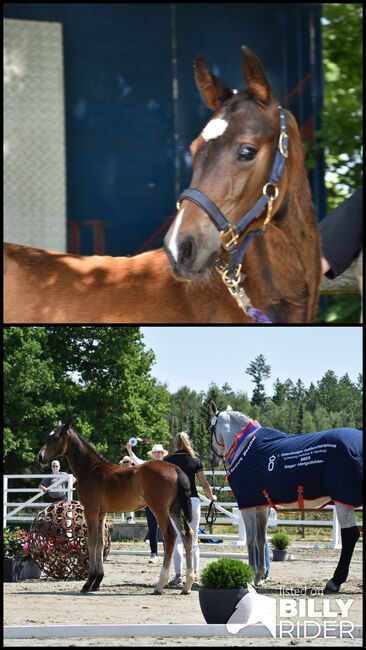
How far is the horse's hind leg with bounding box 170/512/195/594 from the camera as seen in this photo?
524 cm

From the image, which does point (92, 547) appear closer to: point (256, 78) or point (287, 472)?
point (287, 472)

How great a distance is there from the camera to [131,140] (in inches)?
286

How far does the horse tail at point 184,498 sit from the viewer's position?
5.41 metres

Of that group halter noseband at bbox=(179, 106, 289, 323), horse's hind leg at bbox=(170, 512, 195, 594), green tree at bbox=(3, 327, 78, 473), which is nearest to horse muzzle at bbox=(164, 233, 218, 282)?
halter noseband at bbox=(179, 106, 289, 323)

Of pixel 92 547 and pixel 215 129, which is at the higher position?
pixel 215 129

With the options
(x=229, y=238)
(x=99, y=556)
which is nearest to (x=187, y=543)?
(x=99, y=556)

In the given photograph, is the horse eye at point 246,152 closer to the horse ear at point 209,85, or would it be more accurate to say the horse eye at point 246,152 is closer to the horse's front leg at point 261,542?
the horse ear at point 209,85

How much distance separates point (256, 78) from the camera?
374cm

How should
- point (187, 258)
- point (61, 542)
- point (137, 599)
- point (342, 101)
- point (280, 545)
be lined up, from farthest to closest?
point (342, 101)
point (61, 542)
point (280, 545)
point (137, 599)
point (187, 258)

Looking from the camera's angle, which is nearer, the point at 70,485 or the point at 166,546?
the point at 166,546

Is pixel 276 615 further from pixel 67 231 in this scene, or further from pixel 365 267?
pixel 67 231

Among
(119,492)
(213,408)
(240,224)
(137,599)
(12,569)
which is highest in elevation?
(240,224)

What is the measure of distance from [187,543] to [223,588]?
1.05m

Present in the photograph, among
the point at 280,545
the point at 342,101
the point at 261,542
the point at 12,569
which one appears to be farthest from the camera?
the point at 342,101
